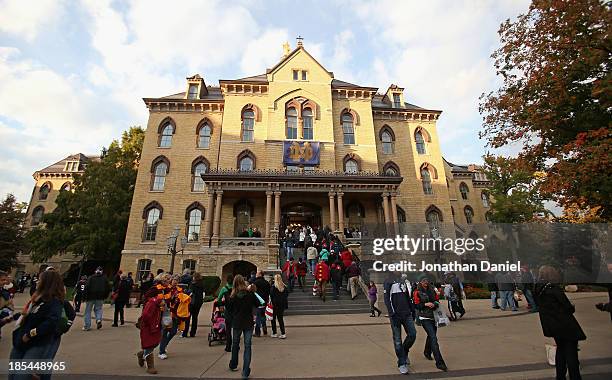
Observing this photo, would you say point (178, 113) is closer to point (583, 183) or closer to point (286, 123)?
point (286, 123)

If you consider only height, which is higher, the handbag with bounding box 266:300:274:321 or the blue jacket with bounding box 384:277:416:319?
the blue jacket with bounding box 384:277:416:319

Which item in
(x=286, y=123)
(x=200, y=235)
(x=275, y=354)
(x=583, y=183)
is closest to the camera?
(x=275, y=354)

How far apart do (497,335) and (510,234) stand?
8586 millimetres

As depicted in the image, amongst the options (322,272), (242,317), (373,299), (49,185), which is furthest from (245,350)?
(49,185)

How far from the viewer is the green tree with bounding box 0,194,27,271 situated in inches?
1099

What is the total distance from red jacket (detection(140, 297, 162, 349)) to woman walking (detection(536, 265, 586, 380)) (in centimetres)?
689

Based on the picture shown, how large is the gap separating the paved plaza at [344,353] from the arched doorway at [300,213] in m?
16.0

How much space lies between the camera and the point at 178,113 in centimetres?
2972

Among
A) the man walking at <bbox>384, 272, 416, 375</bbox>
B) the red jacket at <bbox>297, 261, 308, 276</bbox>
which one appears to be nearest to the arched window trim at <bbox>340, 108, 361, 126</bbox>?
the red jacket at <bbox>297, 261, 308, 276</bbox>

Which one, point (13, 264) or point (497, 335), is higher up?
Answer: point (13, 264)

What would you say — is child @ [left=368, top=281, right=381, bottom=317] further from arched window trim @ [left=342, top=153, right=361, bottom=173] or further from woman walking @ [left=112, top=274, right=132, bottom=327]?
Answer: arched window trim @ [left=342, top=153, right=361, bottom=173]

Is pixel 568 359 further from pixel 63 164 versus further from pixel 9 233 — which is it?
pixel 63 164

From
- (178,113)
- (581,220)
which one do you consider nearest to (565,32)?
(581,220)

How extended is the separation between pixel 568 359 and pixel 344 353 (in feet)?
13.6
